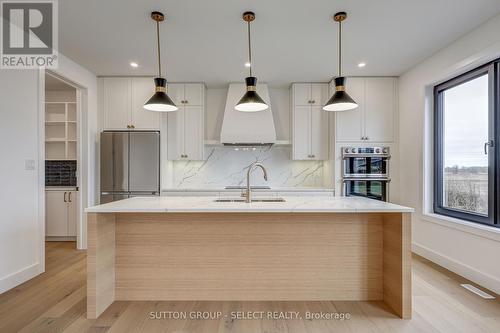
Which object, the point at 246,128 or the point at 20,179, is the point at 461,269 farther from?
the point at 20,179

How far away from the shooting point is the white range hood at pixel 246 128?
4031 mm

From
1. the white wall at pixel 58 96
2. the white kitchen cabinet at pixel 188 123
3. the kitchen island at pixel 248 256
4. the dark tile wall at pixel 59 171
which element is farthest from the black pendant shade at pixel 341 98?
the white wall at pixel 58 96

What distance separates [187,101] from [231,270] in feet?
9.32

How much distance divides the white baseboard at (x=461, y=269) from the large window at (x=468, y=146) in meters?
0.50

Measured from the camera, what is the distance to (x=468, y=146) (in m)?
2.90

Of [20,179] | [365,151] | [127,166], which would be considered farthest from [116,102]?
[365,151]

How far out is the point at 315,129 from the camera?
13.6ft

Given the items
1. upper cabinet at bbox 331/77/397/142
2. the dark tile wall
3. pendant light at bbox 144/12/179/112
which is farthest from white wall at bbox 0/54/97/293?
upper cabinet at bbox 331/77/397/142

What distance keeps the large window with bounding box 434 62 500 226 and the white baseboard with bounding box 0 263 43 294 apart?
4714mm

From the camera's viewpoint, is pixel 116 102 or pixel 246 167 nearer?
pixel 116 102

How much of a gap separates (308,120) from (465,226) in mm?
2378

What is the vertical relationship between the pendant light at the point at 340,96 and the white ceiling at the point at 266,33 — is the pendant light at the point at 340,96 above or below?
below

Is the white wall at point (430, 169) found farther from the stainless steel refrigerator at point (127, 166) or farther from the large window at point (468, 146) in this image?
the stainless steel refrigerator at point (127, 166)

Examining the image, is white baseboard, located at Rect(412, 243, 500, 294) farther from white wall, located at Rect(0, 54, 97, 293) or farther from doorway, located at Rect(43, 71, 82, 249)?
doorway, located at Rect(43, 71, 82, 249)
